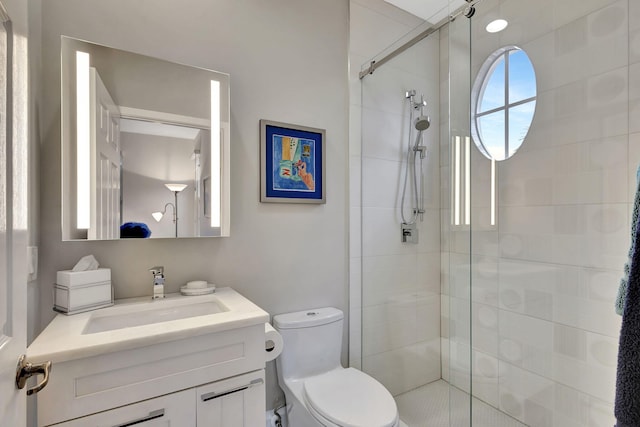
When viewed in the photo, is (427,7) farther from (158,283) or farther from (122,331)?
(122,331)

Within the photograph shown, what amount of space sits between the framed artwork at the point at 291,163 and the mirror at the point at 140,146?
227mm

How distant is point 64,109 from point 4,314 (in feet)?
3.10

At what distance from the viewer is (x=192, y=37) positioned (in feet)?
4.90

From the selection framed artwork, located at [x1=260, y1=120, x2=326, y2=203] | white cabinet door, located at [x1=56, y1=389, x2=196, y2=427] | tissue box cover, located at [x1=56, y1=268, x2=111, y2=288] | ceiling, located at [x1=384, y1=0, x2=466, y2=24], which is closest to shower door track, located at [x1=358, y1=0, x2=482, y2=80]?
ceiling, located at [x1=384, y1=0, x2=466, y2=24]

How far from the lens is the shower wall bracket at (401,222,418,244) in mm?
1989

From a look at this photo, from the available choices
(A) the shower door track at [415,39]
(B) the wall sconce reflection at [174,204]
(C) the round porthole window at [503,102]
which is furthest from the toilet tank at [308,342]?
(A) the shower door track at [415,39]

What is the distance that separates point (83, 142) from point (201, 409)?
1.10 metres

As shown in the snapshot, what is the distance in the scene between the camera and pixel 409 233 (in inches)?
78.6

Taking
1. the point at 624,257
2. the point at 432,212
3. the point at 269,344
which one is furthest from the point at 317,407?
the point at 624,257

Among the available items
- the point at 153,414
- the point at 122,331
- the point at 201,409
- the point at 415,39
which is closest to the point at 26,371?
the point at 122,331

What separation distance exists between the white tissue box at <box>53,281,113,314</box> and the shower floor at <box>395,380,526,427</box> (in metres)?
1.72

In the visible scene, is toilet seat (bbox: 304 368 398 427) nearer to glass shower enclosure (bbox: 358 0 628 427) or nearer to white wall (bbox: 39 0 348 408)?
white wall (bbox: 39 0 348 408)

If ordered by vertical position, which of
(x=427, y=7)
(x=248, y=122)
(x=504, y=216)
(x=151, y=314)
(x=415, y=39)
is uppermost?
(x=427, y=7)

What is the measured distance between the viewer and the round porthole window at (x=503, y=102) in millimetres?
1726
